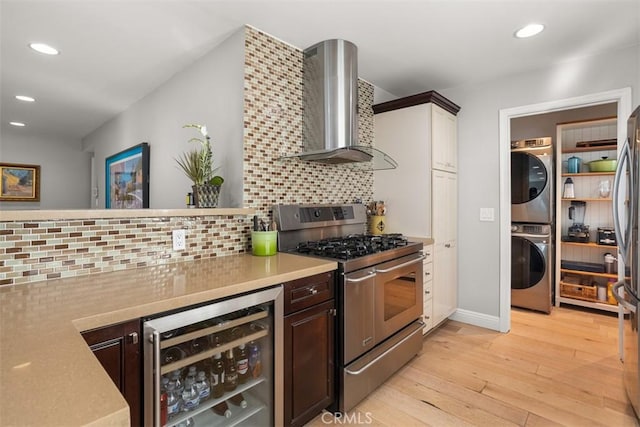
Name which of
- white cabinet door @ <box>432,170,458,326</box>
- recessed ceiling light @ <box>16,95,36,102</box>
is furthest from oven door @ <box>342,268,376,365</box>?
recessed ceiling light @ <box>16,95,36,102</box>

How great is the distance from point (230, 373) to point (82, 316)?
738 millimetres

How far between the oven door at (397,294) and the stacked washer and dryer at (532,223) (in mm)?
1871

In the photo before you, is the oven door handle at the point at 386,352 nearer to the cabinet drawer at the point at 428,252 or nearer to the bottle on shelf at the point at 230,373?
the cabinet drawer at the point at 428,252

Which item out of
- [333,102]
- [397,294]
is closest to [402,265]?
[397,294]

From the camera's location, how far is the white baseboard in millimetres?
3027

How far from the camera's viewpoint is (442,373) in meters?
2.26

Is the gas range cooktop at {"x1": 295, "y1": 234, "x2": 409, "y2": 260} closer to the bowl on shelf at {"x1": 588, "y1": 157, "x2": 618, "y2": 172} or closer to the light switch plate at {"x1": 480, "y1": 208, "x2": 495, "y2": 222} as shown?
the light switch plate at {"x1": 480, "y1": 208, "x2": 495, "y2": 222}

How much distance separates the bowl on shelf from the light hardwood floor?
1.68 m

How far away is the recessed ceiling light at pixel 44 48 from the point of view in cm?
245

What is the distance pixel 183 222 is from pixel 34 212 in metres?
0.64

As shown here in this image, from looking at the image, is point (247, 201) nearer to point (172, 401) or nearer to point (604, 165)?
point (172, 401)

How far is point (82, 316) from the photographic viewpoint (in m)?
0.95

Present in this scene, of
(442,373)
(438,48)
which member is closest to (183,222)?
(442,373)

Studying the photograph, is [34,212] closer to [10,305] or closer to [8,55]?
[10,305]
